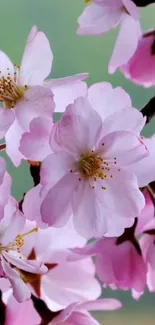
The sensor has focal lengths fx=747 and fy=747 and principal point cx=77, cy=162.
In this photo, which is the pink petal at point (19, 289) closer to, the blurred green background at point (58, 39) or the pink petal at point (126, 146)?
the pink petal at point (126, 146)

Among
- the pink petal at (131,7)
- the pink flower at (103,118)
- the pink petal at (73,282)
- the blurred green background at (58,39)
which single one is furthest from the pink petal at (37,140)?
the blurred green background at (58,39)

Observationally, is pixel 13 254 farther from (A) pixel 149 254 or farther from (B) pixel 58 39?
(B) pixel 58 39

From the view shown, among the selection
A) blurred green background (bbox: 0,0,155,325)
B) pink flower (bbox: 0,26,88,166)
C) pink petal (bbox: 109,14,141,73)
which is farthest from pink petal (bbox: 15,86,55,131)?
blurred green background (bbox: 0,0,155,325)

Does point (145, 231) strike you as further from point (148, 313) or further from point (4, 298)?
point (148, 313)

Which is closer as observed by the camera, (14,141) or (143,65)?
(14,141)

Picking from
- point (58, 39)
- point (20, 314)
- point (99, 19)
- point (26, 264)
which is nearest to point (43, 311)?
point (20, 314)

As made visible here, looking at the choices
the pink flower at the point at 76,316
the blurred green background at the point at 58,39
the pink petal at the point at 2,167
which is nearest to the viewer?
the pink petal at the point at 2,167

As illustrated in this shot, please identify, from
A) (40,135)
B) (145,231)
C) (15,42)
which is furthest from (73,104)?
(15,42)

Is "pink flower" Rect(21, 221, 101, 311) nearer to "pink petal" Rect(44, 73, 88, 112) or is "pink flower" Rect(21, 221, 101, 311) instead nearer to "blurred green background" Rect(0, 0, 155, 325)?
"pink petal" Rect(44, 73, 88, 112)

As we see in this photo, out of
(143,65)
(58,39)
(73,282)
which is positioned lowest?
(58,39)
